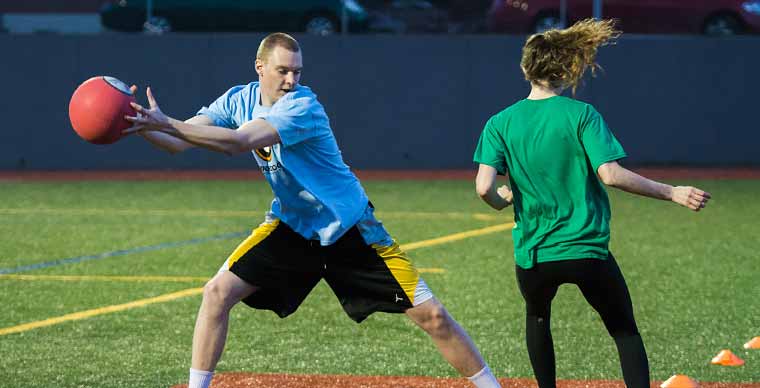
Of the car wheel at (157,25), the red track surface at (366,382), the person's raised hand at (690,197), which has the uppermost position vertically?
the person's raised hand at (690,197)

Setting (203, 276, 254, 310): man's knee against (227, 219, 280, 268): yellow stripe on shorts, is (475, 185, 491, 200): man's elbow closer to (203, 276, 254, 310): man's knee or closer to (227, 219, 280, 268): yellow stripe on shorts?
(227, 219, 280, 268): yellow stripe on shorts

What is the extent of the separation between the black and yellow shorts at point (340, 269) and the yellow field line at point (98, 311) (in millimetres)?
3106

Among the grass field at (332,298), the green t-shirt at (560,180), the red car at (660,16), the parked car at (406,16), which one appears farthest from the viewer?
the parked car at (406,16)

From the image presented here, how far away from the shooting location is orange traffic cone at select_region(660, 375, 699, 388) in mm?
6320

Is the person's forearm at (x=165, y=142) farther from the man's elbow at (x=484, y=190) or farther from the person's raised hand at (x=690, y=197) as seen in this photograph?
the person's raised hand at (x=690, y=197)

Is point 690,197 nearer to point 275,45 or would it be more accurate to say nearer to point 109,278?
point 275,45

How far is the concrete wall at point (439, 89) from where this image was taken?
2211cm

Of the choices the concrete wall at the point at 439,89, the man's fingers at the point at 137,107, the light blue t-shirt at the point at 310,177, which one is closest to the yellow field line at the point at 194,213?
the concrete wall at the point at 439,89

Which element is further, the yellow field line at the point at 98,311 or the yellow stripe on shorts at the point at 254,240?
the yellow field line at the point at 98,311

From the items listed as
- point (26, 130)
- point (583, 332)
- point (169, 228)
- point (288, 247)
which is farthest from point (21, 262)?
point (26, 130)

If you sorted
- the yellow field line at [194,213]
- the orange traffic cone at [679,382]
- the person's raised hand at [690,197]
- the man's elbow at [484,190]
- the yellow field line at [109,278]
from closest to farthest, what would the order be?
the person's raised hand at [690,197], the man's elbow at [484,190], the orange traffic cone at [679,382], the yellow field line at [109,278], the yellow field line at [194,213]

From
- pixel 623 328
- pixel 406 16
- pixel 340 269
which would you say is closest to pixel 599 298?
pixel 623 328

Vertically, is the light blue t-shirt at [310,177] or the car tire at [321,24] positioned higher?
the light blue t-shirt at [310,177]

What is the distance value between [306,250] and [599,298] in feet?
4.50
